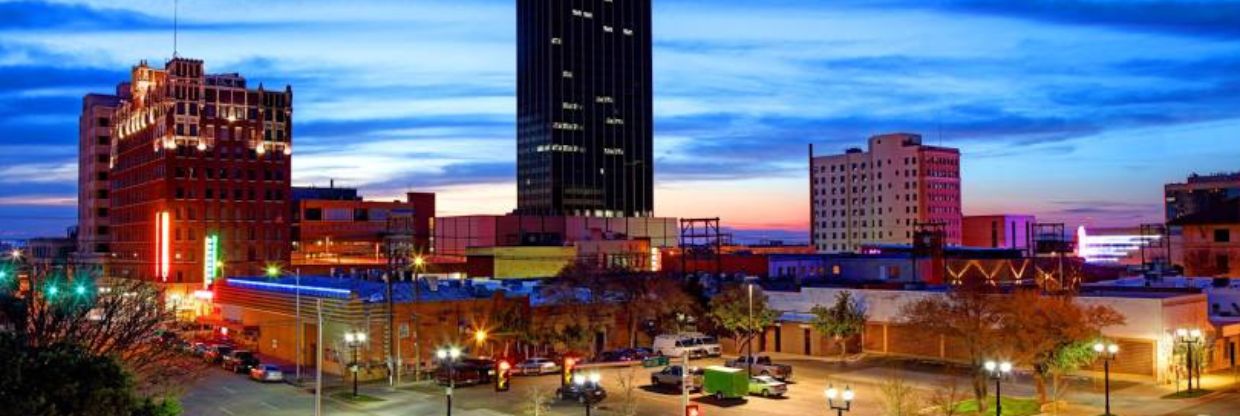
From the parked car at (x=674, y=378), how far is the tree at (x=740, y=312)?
1450 cm

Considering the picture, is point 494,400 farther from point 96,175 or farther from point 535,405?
point 96,175

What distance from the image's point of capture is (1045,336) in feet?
160

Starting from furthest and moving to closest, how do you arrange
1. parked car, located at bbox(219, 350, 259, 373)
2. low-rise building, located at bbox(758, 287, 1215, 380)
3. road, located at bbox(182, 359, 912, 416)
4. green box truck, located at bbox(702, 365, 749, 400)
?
parked car, located at bbox(219, 350, 259, 373)
low-rise building, located at bbox(758, 287, 1215, 380)
green box truck, located at bbox(702, 365, 749, 400)
road, located at bbox(182, 359, 912, 416)

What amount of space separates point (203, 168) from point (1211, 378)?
110514mm

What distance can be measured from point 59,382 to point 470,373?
33730mm

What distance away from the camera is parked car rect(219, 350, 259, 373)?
2731 inches

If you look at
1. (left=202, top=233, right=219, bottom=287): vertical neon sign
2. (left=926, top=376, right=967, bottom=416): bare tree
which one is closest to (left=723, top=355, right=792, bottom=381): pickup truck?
(left=926, top=376, right=967, bottom=416): bare tree

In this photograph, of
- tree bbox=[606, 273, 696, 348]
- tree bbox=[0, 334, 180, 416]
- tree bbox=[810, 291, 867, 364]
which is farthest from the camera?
tree bbox=[606, 273, 696, 348]

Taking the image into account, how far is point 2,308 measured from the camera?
1918 inches

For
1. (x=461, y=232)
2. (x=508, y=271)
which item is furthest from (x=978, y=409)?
(x=461, y=232)

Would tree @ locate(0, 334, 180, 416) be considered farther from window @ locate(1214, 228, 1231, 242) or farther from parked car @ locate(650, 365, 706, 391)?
window @ locate(1214, 228, 1231, 242)

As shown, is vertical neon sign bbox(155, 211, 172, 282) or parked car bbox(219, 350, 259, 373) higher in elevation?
vertical neon sign bbox(155, 211, 172, 282)

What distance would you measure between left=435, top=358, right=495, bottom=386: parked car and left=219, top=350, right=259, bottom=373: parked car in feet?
50.1

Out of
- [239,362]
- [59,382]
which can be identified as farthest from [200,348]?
[59,382]
